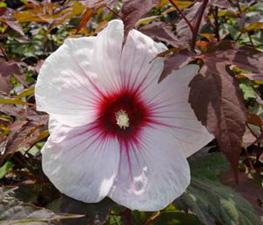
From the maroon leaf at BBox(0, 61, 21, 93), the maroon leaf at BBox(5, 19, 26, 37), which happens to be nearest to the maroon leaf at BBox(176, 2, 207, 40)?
the maroon leaf at BBox(0, 61, 21, 93)

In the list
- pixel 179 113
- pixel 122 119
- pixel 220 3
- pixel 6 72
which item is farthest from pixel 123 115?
pixel 6 72

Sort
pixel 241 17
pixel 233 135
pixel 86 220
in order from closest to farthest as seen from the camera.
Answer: pixel 233 135 < pixel 86 220 < pixel 241 17

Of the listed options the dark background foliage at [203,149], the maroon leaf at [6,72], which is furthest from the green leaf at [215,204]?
the maroon leaf at [6,72]

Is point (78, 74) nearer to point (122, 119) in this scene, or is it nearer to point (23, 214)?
point (122, 119)

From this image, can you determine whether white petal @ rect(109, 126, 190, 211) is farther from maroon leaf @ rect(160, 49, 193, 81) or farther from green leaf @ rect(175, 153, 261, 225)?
maroon leaf @ rect(160, 49, 193, 81)

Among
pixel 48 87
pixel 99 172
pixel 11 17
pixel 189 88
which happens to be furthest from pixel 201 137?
pixel 11 17

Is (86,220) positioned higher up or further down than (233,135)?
further down

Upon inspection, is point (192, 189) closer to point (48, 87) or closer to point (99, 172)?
point (99, 172)
